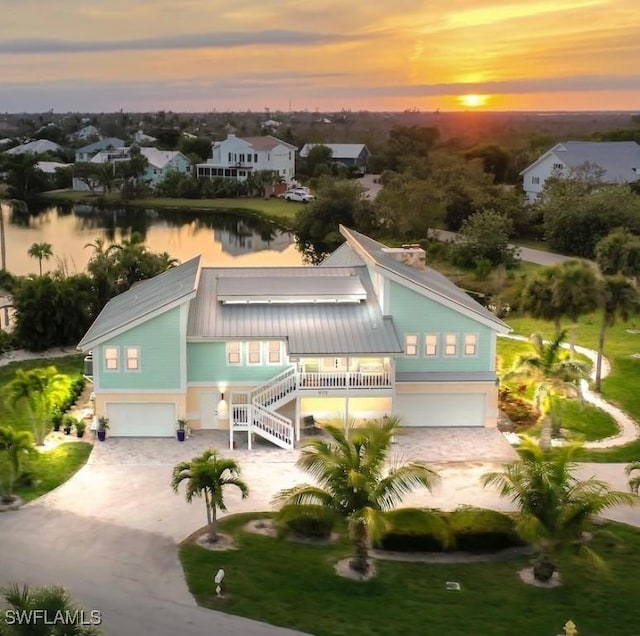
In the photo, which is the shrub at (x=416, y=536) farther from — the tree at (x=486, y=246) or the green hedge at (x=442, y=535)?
the tree at (x=486, y=246)

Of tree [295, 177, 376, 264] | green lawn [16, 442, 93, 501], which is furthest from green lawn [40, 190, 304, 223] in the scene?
green lawn [16, 442, 93, 501]

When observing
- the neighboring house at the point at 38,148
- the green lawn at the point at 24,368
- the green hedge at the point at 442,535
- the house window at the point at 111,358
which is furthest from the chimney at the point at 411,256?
the neighboring house at the point at 38,148

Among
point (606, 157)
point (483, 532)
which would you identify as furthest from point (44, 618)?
point (606, 157)

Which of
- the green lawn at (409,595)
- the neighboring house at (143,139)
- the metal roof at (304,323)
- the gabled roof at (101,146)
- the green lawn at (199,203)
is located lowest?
the green lawn at (409,595)

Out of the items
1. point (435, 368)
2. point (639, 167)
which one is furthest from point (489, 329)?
point (639, 167)

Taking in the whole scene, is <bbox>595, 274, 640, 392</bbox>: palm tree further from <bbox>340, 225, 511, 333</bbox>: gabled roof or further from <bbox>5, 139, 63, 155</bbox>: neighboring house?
<bbox>5, 139, 63, 155</bbox>: neighboring house
